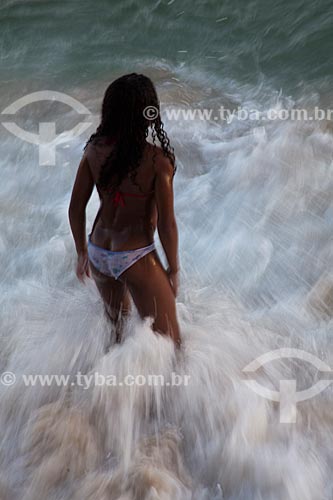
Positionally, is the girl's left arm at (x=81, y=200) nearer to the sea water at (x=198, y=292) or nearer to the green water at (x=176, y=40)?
the sea water at (x=198, y=292)

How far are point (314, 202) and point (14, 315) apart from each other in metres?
2.45

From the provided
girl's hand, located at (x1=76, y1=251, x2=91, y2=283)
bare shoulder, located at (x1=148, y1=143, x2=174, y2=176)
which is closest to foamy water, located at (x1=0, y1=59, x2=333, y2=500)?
girl's hand, located at (x1=76, y1=251, x2=91, y2=283)

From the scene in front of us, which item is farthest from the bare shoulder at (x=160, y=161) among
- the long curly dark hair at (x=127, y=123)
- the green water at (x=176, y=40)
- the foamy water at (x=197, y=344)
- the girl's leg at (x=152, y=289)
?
the green water at (x=176, y=40)

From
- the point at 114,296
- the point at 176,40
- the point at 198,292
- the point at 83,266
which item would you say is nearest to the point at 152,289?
the point at 114,296

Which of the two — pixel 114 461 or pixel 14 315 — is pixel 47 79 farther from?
pixel 114 461

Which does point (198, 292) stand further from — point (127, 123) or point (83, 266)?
point (127, 123)

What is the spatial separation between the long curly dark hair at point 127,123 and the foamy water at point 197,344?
0.78 metres

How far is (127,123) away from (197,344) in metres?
1.41

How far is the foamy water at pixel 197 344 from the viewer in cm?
278

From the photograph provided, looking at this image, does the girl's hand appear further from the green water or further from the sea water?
the green water

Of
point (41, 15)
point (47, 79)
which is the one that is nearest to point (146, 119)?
point (47, 79)

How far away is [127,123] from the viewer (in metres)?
2.37

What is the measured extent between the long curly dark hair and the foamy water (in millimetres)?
781

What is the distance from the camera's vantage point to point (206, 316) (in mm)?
3613
